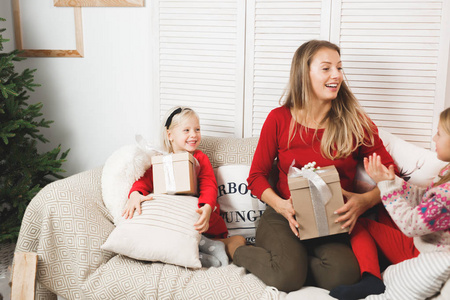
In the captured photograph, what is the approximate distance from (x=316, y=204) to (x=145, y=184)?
30.0 inches

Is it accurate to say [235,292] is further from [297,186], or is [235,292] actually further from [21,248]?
[21,248]

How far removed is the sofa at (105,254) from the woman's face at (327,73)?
372 millimetres

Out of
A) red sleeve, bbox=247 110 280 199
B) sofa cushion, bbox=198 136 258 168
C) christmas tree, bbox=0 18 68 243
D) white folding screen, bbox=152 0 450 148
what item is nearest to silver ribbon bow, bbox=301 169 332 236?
red sleeve, bbox=247 110 280 199

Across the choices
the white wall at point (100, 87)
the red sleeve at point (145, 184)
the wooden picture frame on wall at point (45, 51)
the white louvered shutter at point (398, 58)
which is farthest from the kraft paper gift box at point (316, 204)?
the wooden picture frame on wall at point (45, 51)

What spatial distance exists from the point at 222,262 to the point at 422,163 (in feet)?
2.95

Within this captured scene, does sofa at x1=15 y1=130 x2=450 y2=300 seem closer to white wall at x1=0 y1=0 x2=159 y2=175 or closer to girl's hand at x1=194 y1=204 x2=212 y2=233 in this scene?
girl's hand at x1=194 y1=204 x2=212 y2=233

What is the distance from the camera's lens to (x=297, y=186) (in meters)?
1.45

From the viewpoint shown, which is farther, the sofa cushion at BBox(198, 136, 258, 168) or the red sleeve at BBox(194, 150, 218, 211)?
the sofa cushion at BBox(198, 136, 258, 168)

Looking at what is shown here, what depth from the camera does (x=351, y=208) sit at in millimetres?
1523

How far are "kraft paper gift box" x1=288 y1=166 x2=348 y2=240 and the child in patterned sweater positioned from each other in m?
0.14

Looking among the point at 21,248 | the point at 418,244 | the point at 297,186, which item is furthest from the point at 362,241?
the point at 21,248

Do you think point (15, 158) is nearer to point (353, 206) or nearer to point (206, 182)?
point (206, 182)

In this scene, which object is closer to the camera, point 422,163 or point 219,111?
point 422,163

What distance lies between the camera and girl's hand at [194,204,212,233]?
162 centimetres
